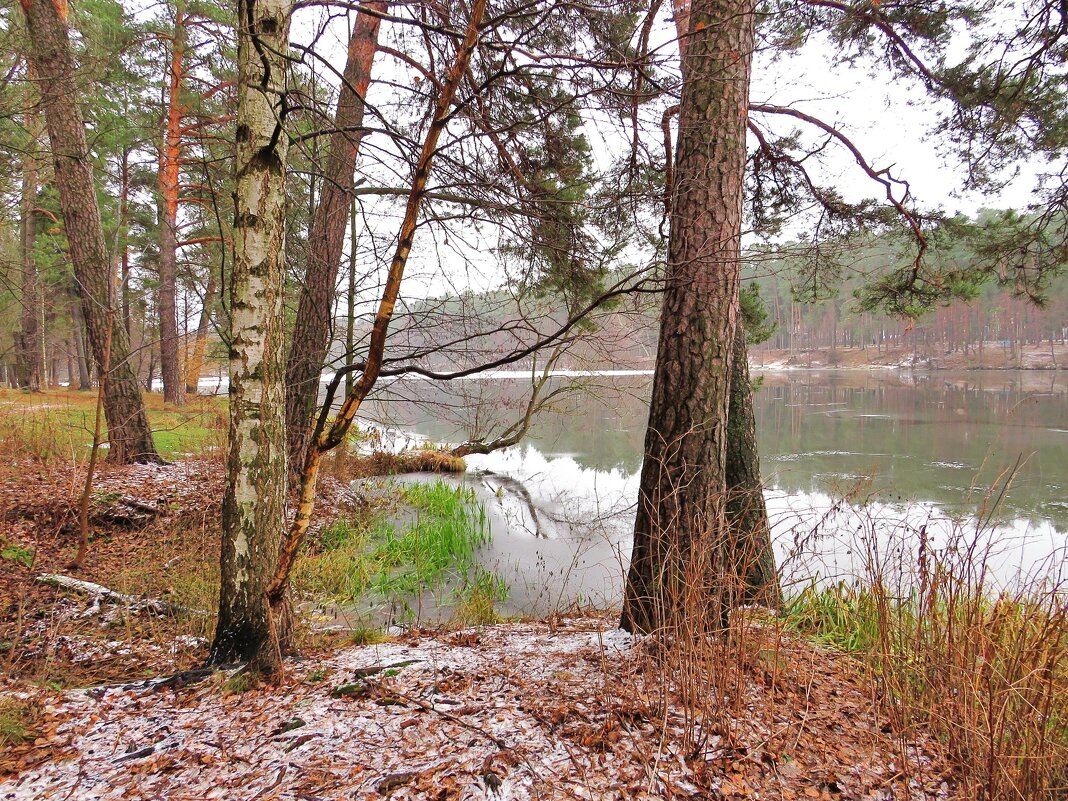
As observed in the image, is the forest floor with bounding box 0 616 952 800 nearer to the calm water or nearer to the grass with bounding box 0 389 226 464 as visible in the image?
the calm water

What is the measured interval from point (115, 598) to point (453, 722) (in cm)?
281

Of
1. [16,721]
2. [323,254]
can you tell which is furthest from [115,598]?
[323,254]

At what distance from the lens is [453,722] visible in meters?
2.07

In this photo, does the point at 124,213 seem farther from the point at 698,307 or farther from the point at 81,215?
the point at 698,307

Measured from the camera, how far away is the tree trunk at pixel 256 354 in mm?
2180

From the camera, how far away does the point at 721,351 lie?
9.08ft

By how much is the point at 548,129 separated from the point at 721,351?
7.38 feet

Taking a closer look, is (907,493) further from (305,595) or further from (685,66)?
(305,595)

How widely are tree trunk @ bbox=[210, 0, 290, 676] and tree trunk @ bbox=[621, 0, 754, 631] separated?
1855 mm

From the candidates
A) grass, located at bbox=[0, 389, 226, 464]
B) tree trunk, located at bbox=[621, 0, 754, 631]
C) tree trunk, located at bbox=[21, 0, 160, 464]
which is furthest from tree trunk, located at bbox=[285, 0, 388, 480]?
tree trunk, located at bbox=[621, 0, 754, 631]

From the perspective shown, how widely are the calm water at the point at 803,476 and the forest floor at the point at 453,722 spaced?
1.78ft

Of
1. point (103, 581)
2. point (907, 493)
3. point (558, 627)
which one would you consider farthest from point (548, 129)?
point (907, 493)

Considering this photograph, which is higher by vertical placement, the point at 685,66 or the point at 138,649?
the point at 685,66

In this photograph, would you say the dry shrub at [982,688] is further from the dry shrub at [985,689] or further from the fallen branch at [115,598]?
the fallen branch at [115,598]
